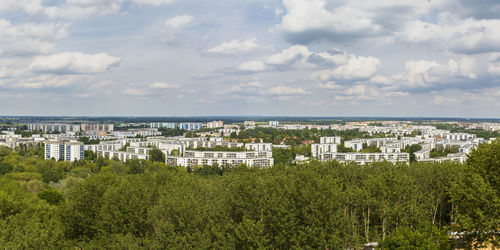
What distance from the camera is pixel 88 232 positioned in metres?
24.5

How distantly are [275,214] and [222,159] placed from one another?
6120 centimetres

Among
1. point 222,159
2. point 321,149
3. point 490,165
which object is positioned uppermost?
point 490,165

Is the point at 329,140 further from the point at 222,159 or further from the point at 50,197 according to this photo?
the point at 50,197

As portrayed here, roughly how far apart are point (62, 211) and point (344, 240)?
18.1 meters

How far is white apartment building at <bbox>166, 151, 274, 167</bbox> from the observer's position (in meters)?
78.4

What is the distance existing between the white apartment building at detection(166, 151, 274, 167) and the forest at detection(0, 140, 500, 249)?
5152cm

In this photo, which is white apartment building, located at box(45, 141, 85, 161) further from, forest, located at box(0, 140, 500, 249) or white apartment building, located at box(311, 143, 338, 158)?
forest, located at box(0, 140, 500, 249)

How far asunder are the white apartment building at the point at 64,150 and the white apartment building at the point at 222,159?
24.2m

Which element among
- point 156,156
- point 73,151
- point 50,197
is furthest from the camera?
point 73,151

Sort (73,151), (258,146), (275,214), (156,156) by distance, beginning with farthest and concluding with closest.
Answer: (258,146), (73,151), (156,156), (275,214)

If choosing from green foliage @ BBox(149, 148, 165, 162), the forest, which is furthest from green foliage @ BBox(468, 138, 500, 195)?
green foliage @ BBox(149, 148, 165, 162)

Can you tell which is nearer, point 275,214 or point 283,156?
point 275,214

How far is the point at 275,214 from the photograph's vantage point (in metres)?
19.4

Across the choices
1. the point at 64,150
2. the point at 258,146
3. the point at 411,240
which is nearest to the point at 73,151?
the point at 64,150
